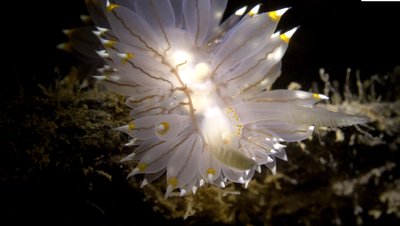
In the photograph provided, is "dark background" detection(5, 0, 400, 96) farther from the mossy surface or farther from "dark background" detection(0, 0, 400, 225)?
the mossy surface

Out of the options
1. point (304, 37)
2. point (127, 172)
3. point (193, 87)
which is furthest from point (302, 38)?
point (127, 172)

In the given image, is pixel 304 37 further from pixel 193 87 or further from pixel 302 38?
pixel 193 87

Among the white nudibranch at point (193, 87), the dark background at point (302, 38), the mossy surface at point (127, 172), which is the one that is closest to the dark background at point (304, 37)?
the dark background at point (302, 38)

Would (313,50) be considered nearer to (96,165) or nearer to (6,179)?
(96,165)

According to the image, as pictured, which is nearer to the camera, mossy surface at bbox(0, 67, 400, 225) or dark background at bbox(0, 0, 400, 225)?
mossy surface at bbox(0, 67, 400, 225)

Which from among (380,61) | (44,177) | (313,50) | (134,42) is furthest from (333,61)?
(44,177)

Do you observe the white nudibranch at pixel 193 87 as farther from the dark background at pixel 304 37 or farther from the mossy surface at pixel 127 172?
the dark background at pixel 304 37

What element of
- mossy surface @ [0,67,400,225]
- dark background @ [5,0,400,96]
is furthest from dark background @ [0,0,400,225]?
mossy surface @ [0,67,400,225]
